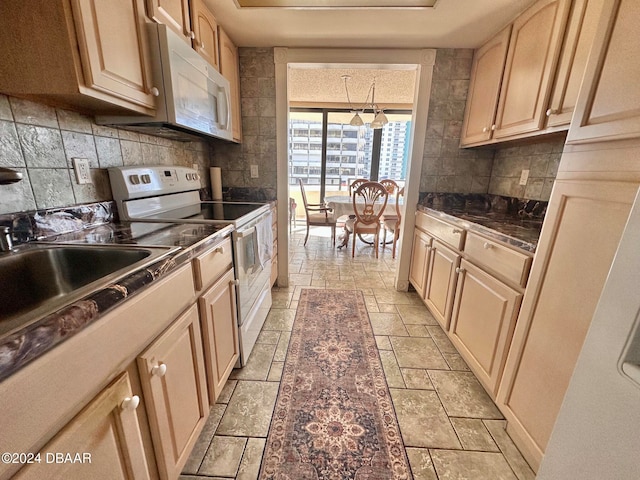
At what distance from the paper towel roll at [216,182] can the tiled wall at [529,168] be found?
2.38m

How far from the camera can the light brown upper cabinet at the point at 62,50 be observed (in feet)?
2.64

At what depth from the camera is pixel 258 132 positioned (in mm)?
2326

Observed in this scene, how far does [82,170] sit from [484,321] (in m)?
2.08

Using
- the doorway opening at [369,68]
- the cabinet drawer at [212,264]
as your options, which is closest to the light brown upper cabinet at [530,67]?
the doorway opening at [369,68]

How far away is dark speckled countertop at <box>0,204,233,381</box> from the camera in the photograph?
414 mm

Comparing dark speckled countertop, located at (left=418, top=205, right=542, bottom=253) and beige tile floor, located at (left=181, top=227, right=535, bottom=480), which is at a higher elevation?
dark speckled countertop, located at (left=418, top=205, right=542, bottom=253)

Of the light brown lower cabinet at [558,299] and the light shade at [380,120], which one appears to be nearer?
the light brown lower cabinet at [558,299]

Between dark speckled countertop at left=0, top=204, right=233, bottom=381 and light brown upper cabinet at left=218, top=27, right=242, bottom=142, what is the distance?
3.86 feet

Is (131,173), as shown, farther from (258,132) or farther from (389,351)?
(389,351)

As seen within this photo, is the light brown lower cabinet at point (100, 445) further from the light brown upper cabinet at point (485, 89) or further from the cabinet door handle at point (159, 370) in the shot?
the light brown upper cabinet at point (485, 89)

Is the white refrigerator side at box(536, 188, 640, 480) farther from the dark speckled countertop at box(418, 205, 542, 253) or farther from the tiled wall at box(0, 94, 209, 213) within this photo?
the tiled wall at box(0, 94, 209, 213)

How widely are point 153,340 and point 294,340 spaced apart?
1.22m

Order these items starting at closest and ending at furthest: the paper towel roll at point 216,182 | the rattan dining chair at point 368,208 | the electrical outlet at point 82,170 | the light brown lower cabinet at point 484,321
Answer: the electrical outlet at point 82,170 → the light brown lower cabinet at point 484,321 → the paper towel roll at point 216,182 → the rattan dining chair at point 368,208

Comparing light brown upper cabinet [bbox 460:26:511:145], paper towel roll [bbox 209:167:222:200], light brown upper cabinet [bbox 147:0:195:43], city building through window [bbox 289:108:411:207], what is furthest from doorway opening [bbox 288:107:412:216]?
light brown upper cabinet [bbox 147:0:195:43]
